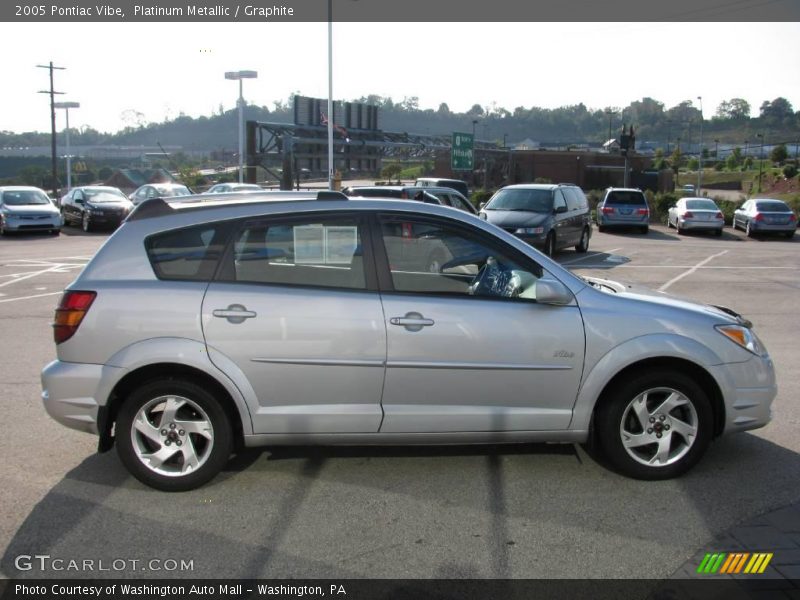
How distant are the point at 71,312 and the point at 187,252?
0.76m

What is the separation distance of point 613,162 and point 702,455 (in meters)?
73.9

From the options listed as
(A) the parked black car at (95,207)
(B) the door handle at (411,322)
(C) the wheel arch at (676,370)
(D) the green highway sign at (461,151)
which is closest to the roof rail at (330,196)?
(B) the door handle at (411,322)

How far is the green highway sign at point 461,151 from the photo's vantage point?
45938 mm

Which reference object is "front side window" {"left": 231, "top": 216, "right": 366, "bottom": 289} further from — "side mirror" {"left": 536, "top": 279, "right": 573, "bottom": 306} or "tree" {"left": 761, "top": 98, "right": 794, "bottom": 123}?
"tree" {"left": 761, "top": 98, "right": 794, "bottom": 123}

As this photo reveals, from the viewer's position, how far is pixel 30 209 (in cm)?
2502

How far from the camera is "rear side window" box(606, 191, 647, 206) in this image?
91.8ft

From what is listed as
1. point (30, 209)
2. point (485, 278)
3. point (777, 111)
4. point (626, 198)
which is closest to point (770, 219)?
point (626, 198)

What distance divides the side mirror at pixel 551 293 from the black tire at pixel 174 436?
2.01 meters

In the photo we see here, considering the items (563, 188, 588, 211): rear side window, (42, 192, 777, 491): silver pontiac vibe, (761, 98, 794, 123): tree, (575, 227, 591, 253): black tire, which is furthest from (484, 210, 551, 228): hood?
(761, 98, 794, 123): tree

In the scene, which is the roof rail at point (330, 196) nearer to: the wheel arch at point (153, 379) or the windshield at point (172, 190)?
the wheel arch at point (153, 379)

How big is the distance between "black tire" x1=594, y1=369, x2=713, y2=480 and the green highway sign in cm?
4195

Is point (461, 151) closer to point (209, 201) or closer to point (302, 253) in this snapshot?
point (209, 201)

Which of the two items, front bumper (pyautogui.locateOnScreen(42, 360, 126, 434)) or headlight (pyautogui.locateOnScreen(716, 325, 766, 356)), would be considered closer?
front bumper (pyautogui.locateOnScreen(42, 360, 126, 434))

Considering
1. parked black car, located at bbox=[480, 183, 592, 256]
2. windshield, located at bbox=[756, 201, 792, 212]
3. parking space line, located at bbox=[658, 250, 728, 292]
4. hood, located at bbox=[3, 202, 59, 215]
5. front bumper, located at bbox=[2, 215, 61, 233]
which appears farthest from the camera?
windshield, located at bbox=[756, 201, 792, 212]
